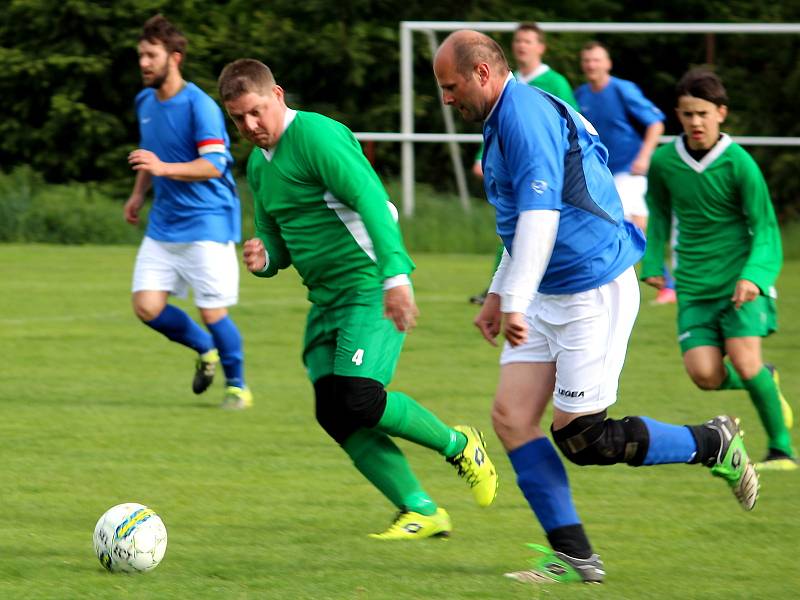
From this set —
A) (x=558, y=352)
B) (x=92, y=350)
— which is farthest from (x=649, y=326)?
(x=558, y=352)

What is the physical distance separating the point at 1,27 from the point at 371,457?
19.5 metres

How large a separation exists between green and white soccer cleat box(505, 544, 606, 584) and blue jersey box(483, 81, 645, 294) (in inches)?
32.3

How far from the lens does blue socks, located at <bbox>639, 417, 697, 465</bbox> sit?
5020 millimetres

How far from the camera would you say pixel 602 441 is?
193 inches

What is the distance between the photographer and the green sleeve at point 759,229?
6578 millimetres

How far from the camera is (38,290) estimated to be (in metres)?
13.7

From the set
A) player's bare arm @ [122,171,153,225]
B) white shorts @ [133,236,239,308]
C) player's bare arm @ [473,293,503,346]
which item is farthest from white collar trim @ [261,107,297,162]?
player's bare arm @ [122,171,153,225]

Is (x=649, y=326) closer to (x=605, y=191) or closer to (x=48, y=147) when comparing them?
(x=605, y=191)

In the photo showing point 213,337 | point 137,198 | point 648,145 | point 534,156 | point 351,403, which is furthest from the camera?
point 648,145

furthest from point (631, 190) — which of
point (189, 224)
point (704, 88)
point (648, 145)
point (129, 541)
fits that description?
point (129, 541)

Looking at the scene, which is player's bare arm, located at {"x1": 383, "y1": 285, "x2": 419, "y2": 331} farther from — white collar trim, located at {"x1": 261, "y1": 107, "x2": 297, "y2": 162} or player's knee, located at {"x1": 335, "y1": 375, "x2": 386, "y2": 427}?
white collar trim, located at {"x1": 261, "y1": 107, "x2": 297, "y2": 162}

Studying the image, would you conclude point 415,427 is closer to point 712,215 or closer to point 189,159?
point 712,215

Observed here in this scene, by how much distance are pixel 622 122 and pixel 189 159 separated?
15.5 ft

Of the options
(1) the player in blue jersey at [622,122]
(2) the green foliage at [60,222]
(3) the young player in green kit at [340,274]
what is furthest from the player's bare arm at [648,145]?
(2) the green foliage at [60,222]
